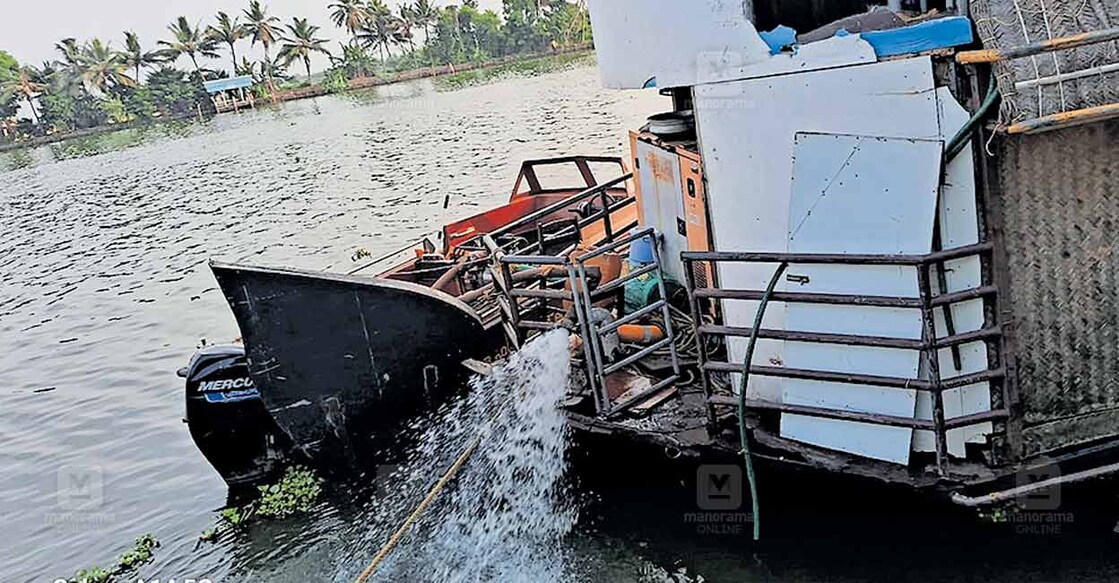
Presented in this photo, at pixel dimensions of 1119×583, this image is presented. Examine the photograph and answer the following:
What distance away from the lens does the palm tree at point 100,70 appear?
63500 millimetres

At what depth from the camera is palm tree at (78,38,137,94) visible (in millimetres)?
63500

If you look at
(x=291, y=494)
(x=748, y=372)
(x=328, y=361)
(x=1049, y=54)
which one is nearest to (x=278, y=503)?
(x=291, y=494)

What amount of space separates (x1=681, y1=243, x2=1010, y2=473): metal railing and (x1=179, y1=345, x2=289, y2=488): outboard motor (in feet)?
15.3

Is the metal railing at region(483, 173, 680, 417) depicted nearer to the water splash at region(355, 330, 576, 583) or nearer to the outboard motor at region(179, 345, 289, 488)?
the water splash at region(355, 330, 576, 583)

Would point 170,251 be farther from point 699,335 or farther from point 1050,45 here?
point 1050,45

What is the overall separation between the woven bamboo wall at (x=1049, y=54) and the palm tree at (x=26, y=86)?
227 ft

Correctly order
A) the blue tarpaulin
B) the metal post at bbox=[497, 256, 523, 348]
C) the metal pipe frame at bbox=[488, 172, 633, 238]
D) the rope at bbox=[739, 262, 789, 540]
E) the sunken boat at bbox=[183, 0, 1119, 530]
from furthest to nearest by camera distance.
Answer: the blue tarpaulin → the metal pipe frame at bbox=[488, 172, 633, 238] → the metal post at bbox=[497, 256, 523, 348] → the rope at bbox=[739, 262, 789, 540] → the sunken boat at bbox=[183, 0, 1119, 530]

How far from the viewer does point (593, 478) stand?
7.05m

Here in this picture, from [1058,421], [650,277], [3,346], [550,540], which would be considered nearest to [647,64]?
[650,277]

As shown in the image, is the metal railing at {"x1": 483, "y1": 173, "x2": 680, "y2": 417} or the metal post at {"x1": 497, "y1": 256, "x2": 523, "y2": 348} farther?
the metal post at {"x1": 497, "y1": 256, "x2": 523, "y2": 348}

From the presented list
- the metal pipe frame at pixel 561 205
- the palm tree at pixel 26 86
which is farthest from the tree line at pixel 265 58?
the metal pipe frame at pixel 561 205

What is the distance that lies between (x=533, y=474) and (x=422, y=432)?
3.94 feet

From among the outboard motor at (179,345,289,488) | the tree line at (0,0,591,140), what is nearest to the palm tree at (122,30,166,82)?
the tree line at (0,0,591,140)

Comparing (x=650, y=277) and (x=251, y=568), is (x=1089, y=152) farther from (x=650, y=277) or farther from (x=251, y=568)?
(x=251, y=568)
